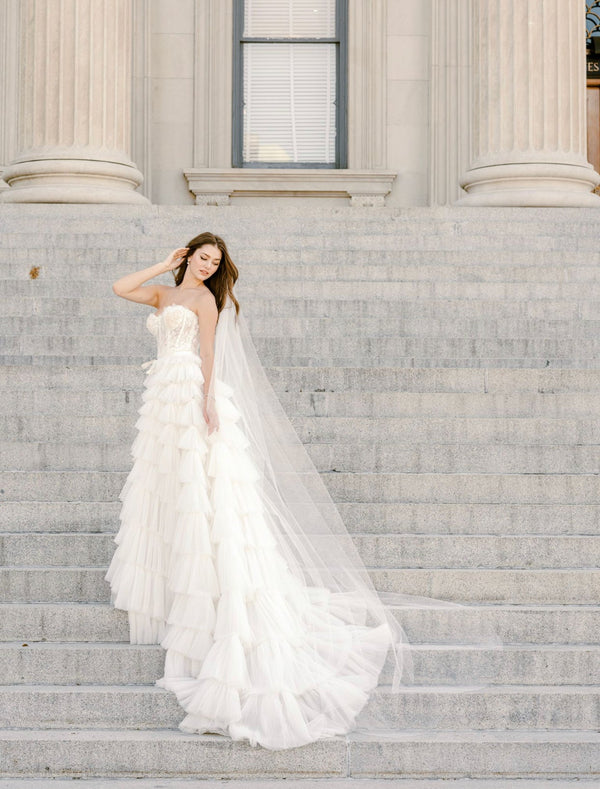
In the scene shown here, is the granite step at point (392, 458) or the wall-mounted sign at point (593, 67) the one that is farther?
the wall-mounted sign at point (593, 67)

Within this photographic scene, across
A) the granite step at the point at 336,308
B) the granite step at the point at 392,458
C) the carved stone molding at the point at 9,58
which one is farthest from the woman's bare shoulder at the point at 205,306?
the carved stone molding at the point at 9,58

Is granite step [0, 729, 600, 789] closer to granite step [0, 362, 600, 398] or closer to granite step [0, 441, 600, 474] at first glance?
granite step [0, 441, 600, 474]

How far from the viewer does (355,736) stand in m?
5.40

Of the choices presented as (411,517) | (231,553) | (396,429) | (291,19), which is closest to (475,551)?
(411,517)

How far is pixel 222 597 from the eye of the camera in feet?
18.2

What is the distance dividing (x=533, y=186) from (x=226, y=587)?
709 centimetres

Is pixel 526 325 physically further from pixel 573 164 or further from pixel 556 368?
pixel 573 164

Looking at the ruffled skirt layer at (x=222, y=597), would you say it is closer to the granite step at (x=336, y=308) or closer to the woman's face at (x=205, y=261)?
the woman's face at (x=205, y=261)

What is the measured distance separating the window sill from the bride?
797 centimetres

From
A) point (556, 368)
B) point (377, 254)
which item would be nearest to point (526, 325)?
point (556, 368)

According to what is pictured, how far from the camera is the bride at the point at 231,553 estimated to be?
17.8ft

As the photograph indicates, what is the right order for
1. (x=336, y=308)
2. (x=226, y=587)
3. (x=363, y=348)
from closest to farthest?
(x=226, y=587) → (x=363, y=348) → (x=336, y=308)

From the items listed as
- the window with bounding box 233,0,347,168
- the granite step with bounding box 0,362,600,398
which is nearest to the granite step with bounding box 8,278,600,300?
the granite step with bounding box 0,362,600,398

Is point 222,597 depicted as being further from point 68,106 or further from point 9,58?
point 9,58
